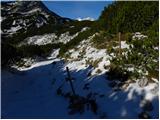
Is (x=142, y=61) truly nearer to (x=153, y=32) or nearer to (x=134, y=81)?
(x=134, y=81)

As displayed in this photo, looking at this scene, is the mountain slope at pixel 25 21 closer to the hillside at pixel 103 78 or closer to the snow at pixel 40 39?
the snow at pixel 40 39

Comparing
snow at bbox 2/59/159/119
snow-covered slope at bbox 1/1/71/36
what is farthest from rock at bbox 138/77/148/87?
snow-covered slope at bbox 1/1/71/36

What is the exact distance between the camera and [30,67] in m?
32.3

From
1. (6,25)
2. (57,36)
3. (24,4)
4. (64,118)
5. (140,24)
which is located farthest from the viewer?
(24,4)

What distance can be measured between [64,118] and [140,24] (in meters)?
15.7

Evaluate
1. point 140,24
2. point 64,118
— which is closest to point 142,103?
point 64,118

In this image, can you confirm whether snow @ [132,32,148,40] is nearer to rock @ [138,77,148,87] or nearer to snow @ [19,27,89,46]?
rock @ [138,77,148,87]

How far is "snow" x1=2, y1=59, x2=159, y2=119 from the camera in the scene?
17.9 meters

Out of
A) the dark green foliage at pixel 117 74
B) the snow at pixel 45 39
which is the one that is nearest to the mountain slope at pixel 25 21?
the snow at pixel 45 39

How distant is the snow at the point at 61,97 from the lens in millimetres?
17891

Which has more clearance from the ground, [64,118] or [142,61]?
[142,61]

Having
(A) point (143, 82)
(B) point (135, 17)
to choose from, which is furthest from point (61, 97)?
(B) point (135, 17)

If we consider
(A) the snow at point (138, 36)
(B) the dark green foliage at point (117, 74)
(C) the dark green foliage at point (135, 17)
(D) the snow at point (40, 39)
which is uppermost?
(C) the dark green foliage at point (135, 17)

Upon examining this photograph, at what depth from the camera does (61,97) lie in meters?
20.8
